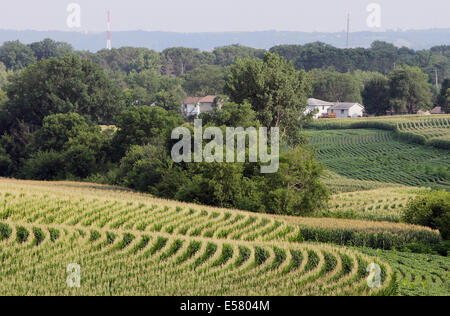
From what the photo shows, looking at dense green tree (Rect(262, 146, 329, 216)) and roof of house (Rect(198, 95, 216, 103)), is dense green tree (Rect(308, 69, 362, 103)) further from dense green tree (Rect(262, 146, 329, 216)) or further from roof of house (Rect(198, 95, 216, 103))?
dense green tree (Rect(262, 146, 329, 216))

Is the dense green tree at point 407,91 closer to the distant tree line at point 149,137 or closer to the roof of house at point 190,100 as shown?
the roof of house at point 190,100

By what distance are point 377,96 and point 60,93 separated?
68305mm

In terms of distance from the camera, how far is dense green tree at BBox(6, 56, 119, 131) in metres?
82.1

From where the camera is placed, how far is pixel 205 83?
14525 centimetres

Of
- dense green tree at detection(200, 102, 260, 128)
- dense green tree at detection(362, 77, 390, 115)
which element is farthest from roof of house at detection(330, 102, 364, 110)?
dense green tree at detection(200, 102, 260, 128)

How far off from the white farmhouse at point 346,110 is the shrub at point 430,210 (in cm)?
8933

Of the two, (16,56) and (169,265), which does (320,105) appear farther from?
(16,56)

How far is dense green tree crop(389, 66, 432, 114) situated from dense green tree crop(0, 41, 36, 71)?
118 metres

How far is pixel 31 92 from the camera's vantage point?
83.1m

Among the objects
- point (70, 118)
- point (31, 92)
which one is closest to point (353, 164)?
point (70, 118)

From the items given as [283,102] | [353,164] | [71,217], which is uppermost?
[283,102]

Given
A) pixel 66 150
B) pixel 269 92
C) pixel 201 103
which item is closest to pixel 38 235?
pixel 269 92
